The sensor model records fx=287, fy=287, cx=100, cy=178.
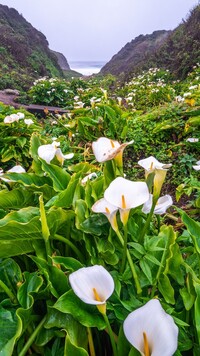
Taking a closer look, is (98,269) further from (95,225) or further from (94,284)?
(95,225)

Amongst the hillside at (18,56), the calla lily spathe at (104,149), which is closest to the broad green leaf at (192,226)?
the calla lily spathe at (104,149)

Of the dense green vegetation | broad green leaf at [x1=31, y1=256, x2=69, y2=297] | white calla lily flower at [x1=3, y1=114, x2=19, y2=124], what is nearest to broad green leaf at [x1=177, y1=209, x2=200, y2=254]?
the dense green vegetation

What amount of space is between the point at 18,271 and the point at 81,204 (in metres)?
0.26

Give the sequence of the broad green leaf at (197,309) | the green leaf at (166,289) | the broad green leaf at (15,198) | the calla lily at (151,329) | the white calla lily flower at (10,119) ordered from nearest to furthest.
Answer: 1. the calla lily at (151,329)
2. the broad green leaf at (197,309)
3. the green leaf at (166,289)
4. the broad green leaf at (15,198)
5. the white calla lily flower at (10,119)

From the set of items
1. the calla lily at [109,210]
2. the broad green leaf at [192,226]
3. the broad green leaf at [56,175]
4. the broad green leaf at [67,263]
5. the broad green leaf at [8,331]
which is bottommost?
the broad green leaf at [8,331]

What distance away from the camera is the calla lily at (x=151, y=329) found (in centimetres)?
49

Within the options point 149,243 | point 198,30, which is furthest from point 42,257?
point 198,30

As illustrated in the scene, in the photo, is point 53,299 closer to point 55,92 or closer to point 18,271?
point 18,271

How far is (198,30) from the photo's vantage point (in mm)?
10430

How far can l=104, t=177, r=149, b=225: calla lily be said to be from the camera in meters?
0.64

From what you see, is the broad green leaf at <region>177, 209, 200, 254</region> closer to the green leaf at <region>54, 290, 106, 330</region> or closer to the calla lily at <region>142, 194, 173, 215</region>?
the calla lily at <region>142, 194, 173, 215</region>

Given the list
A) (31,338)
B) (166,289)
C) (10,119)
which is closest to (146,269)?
(166,289)

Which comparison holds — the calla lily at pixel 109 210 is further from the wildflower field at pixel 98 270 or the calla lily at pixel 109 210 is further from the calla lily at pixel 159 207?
the calla lily at pixel 159 207

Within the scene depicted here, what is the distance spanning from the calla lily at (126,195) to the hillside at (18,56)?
33.5 ft
